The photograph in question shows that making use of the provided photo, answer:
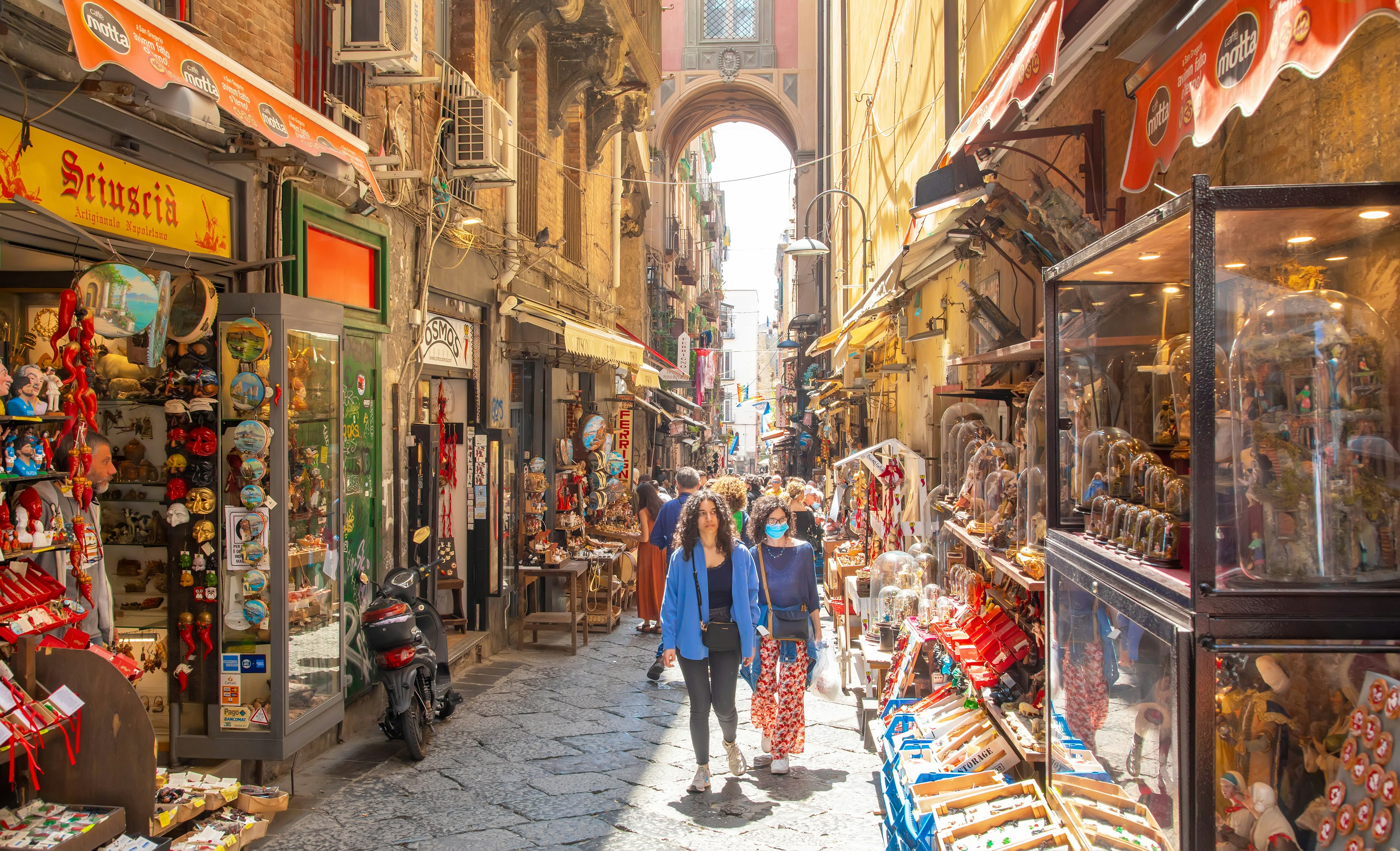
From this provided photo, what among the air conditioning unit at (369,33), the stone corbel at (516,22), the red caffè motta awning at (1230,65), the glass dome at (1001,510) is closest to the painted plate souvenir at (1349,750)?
the red caffè motta awning at (1230,65)

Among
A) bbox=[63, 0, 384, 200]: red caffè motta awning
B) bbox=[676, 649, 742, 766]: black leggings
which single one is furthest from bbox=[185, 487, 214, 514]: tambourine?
bbox=[676, 649, 742, 766]: black leggings

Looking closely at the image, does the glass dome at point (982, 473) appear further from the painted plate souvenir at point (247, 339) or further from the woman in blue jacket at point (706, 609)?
the painted plate souvenir at point (247, 339)

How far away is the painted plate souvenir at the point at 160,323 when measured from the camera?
4023mm

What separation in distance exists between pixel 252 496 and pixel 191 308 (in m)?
0.93

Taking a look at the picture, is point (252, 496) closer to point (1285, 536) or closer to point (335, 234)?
point (335, 234)

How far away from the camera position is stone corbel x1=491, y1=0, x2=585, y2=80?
929 cm

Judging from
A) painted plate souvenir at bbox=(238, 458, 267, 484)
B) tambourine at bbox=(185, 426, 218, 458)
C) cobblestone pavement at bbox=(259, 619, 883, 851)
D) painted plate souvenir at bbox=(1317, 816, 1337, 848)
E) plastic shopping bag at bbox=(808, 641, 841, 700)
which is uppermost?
tambourine at bbox=(185, 426, 218, 458)

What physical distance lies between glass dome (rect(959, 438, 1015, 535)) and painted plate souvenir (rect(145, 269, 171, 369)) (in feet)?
12.4

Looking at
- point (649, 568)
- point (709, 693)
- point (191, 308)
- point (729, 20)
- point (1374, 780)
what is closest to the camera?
point (1374, 780)

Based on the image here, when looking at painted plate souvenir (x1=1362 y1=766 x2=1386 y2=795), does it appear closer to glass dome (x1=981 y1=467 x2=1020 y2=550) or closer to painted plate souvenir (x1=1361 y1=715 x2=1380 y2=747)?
painted plate souvenir (x1=1361 y1=715 x2=1380 y2=747)

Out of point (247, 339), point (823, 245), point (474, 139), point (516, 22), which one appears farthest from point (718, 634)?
point (823, 245)

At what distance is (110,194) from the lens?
3.99 meters

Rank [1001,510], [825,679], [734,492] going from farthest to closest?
[734,492] < [825,679] < [1001,510]

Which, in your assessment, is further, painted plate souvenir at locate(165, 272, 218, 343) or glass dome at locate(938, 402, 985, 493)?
glass dome at locate(938, 402, 985, 493)
